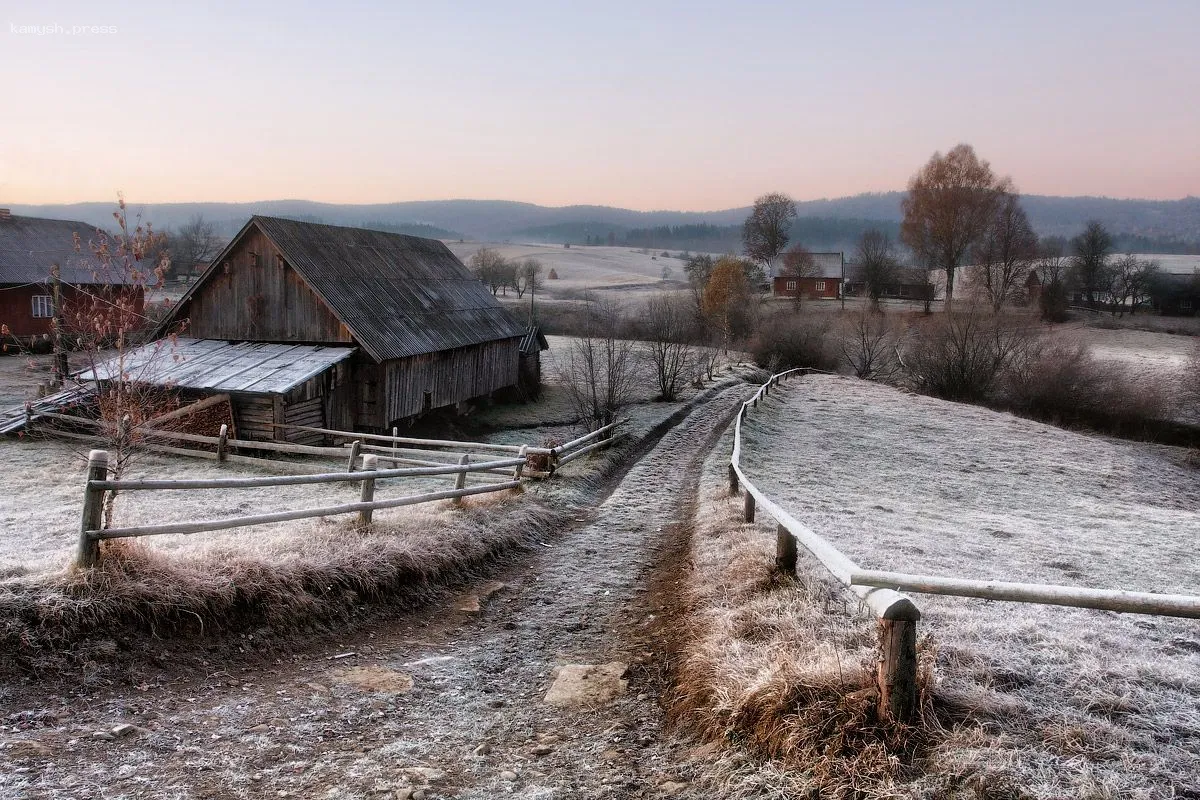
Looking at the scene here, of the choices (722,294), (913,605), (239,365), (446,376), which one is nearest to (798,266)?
(722,294)

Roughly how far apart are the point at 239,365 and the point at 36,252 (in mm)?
28349

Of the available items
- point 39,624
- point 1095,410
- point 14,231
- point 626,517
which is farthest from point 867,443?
point 14,231

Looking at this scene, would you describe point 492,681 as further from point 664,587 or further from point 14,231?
point 14,231

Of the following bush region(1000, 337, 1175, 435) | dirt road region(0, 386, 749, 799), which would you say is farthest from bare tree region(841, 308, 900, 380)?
dirt road region(0, 386, 749, 799)

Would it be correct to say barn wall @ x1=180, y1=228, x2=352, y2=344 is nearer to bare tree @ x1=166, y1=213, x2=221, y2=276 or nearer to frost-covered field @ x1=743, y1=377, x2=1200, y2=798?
frost-covered field @ x1=743, y1=377, x2=1200, y2=798

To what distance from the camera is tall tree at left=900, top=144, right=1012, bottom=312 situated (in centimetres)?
6569

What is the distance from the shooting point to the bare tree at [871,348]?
5416 cm

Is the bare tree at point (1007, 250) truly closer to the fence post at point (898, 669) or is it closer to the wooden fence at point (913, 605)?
the wooden fence at point (913, 605)

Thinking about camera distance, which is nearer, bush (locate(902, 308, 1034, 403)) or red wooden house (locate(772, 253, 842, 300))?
bush (locate(902, 308, 1034, 403))

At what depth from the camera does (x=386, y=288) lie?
29.1m

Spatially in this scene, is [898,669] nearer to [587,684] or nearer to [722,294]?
[587,684]

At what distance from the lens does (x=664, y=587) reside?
10.1m

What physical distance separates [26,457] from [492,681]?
18.7m

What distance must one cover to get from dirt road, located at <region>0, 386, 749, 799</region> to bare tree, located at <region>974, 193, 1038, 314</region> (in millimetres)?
68156
